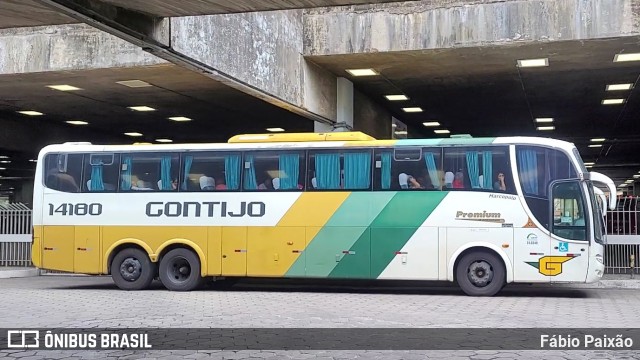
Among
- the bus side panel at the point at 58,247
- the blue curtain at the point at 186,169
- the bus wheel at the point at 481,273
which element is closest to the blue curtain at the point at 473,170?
the bus wheel at the point at 481,273

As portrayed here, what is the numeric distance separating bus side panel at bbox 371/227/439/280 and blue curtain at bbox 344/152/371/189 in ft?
3.51

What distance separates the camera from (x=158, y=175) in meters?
16.7

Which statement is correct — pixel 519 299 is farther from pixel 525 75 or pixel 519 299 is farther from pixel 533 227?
pixel 525 75

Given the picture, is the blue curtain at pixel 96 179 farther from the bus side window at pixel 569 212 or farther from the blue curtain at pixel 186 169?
the bus side window at pixel 569 212

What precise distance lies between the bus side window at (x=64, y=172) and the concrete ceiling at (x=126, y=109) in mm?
2060

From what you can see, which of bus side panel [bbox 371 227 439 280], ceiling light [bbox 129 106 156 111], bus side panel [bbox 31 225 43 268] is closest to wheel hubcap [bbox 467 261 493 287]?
bus side panel [bbox 371 227 439 280]

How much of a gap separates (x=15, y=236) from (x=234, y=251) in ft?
34.0

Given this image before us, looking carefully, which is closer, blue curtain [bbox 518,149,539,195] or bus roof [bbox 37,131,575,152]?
blue curtain [bbox 518,149,539,195]

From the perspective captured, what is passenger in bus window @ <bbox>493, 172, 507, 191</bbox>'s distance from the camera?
49.2 ft

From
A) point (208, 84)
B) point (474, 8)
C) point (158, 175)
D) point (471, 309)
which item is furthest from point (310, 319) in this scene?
point (208, 84)

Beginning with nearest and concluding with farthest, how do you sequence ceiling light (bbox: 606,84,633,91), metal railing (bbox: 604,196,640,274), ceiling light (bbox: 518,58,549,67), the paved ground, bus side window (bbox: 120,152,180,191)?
the paved ground < bus side window (bbox: 120,152,180,191) < ceiling light (bbox: 518,58,549,67) < metal railing (bbox: 604,196,640,274) < ceiling light (bbox: 606,84,633,91)

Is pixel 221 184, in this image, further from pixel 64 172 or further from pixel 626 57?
pixel 626 57

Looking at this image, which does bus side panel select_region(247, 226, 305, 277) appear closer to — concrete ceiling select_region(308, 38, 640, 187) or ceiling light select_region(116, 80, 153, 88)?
concrete ceiling select_region(308, 38, 640, 187)

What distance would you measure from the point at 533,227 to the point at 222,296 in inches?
266
